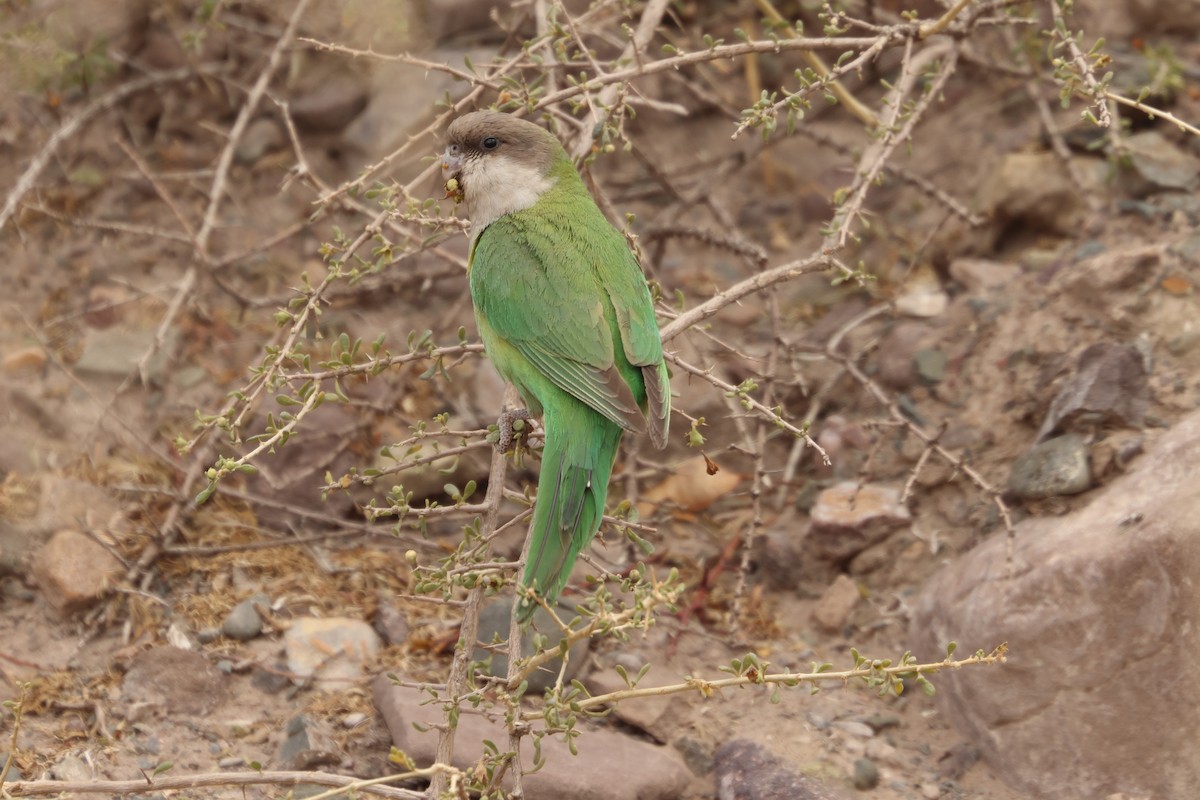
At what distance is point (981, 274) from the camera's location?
477 centimetres

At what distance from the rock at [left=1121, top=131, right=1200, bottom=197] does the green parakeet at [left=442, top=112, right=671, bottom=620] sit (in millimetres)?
2239

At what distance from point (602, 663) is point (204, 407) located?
1.91 metres

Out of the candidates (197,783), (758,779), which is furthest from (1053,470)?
(197,783)

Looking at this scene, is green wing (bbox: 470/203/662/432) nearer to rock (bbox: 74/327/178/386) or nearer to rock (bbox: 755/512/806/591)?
rock (bbox: 755/512/806/591)

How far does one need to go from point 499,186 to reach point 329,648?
1.45 meters

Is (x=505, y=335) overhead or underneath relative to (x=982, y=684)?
overhead

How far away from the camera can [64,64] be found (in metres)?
4.89

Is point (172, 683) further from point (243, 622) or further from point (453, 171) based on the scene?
point (453, 171)

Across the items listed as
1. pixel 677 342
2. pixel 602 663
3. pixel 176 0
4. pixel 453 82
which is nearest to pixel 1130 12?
pixel 677 342

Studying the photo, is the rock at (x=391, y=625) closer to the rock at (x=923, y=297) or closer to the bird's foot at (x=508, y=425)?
the bird's foot at (x=508, y=425)

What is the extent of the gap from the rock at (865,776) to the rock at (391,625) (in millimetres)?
1374

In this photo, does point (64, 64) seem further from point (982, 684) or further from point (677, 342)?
point (982, 684)

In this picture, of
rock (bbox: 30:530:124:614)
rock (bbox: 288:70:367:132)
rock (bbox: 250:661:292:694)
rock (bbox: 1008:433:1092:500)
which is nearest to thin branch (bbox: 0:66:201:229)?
rock (bbox: 288:70:367:132)

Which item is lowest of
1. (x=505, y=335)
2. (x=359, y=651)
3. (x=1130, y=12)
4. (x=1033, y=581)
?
(x=359, y=651)
